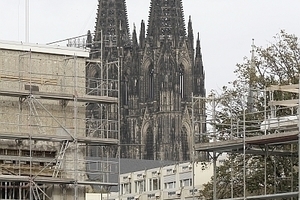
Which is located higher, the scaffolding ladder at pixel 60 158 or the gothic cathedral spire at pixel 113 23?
the gothic cathedral spire at pixel 113 23

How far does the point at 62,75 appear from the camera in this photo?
4119cm

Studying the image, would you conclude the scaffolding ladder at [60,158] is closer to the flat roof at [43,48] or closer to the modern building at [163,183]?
the flat roof at [43,48]

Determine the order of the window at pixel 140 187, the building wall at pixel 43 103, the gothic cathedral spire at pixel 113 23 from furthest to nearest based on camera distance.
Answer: the gothic cathedral spire at pixel 113 23 → the window at pixel 140 187 → the building wall at pixel 43 103

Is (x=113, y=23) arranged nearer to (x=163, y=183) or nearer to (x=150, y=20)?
(x=150, y=20)

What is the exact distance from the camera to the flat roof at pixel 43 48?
134ft

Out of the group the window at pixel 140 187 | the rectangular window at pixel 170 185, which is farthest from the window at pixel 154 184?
the rectangular window at pixel 170 185

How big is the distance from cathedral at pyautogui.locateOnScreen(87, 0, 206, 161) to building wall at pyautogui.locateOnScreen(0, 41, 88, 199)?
125 metres

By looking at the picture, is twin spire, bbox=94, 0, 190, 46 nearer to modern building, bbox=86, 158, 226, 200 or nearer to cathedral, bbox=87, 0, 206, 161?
cathedral, bbox=87, 0, 206, 161

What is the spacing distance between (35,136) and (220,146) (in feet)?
20.0

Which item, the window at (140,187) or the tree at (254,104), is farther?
the window at (140,187)

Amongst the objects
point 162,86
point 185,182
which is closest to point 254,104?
point 185,182

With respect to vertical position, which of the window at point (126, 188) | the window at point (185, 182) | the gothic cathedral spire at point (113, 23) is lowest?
the window at point (126, 188)

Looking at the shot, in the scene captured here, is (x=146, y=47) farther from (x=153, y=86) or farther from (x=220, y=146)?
(x=220, y=146)

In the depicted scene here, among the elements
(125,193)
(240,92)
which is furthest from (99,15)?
(240,92)
